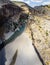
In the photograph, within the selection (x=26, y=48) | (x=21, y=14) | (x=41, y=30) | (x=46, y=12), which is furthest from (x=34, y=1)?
(x=26, y=48)

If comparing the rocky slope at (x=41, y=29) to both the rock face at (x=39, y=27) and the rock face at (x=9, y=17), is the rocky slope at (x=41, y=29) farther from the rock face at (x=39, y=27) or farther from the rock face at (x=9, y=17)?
the rock face at (x=9, y=17)

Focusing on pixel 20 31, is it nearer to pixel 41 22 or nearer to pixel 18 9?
pixel 18 9

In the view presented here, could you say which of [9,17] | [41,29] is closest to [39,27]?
[41,29]

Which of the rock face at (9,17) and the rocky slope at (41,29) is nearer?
the rock face at (9,17)

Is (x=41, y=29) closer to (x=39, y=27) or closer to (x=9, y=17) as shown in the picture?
(x=39, y=27)

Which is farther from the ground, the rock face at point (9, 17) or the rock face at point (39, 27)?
the rock face at point (9, 17)

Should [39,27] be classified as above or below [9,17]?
below

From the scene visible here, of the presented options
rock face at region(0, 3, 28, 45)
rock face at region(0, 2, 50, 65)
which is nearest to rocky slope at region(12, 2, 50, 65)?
rock face at region(0, 2, 50, 65)

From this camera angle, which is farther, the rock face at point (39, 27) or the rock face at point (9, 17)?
the rock face at point (39, 27)

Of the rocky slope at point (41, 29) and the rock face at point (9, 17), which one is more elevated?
the rock face at point (9, 17)

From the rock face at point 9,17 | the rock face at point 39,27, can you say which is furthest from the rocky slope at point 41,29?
the rock face at point 9,17
